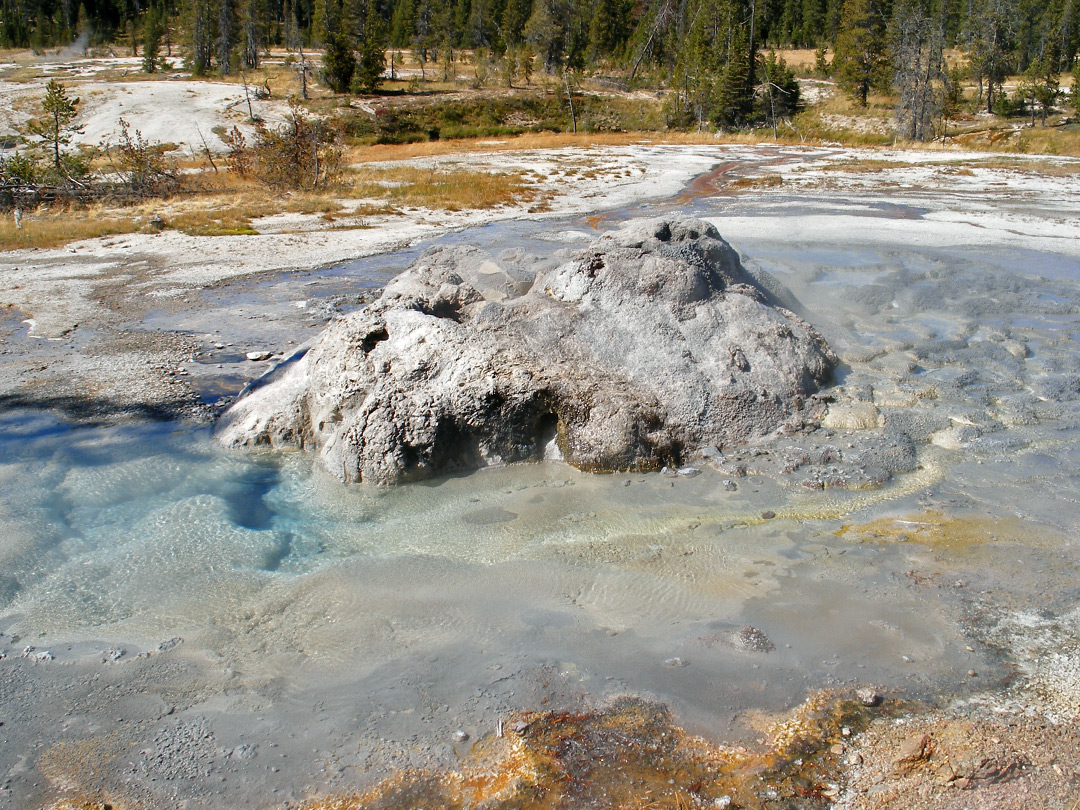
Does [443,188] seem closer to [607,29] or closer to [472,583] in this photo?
[472,583]

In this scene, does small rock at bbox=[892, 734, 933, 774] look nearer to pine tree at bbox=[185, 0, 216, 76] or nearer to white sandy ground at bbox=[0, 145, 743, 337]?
white sandy ground at bbox=[0, 145, 743, 337]

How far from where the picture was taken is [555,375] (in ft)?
19.4

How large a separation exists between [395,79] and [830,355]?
5653 centimetres

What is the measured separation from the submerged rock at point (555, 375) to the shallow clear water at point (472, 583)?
25cm

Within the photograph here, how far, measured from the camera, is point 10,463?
19.9ft

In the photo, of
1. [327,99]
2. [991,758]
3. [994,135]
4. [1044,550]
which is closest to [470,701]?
[991,758]

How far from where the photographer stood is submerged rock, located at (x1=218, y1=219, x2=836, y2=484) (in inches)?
226

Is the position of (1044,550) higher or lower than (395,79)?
lower

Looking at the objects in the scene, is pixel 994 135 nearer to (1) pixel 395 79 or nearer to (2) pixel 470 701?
(1) pixel 395 79

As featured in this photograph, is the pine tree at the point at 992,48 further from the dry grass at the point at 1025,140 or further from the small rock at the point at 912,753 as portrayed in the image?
the small rock at the point at 912,753

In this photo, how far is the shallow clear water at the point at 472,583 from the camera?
353cm

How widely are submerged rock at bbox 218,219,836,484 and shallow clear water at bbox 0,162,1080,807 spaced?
248 millimetres

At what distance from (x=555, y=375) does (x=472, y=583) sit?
1.97 meters

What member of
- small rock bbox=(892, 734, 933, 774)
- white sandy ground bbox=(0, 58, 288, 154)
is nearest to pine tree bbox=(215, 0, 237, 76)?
white sandy ground bbox=(0, 58, 288, 154)
